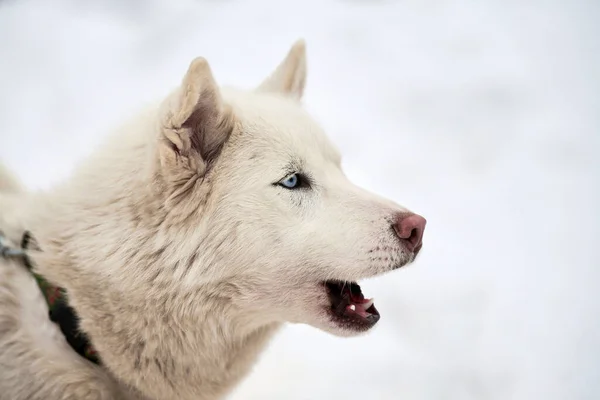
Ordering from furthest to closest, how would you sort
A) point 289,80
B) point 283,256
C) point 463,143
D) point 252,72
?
point 252,72 < point 463,143 < point 289,80 < point 283,256

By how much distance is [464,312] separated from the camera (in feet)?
13.1

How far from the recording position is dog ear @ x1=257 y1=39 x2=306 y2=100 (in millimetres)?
Result: 2916

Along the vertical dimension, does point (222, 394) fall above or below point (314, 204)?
below

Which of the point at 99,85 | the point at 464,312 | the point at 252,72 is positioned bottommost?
the point at 464,312

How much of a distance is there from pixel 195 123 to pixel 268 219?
0.48m

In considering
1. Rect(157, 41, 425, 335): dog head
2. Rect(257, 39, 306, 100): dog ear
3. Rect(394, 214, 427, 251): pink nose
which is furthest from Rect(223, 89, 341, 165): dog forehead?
Rect(394, 214, 427, 251): pink nose

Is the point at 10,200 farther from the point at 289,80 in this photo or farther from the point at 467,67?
the point at 467,67

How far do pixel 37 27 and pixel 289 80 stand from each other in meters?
4.81

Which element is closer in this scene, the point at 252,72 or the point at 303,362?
the point at 303,362

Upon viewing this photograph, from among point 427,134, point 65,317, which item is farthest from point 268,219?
point 427,134

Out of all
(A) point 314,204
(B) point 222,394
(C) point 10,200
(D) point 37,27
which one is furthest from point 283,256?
(D) point 37,27

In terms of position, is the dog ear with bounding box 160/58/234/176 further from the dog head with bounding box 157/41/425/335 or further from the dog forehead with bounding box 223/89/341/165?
the dog forehead with bounding box 223/89/341/165

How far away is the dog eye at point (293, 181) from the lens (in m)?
2.29

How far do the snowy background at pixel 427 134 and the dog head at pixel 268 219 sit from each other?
762mm
